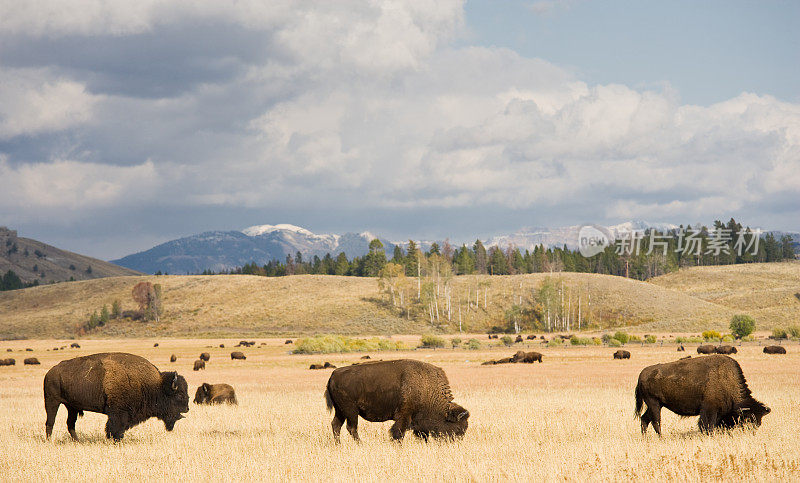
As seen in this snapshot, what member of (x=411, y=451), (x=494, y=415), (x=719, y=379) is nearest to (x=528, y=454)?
(x=411, y=451)

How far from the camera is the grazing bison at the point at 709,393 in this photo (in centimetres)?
1467

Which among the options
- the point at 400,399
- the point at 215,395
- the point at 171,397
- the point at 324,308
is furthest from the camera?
the point at 324,308

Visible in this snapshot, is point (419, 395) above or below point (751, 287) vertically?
below

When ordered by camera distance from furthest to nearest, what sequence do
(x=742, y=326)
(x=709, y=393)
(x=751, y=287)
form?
1. (x=751, y=287)
2. (x=742, y=326)
3. (x=709, y=393)

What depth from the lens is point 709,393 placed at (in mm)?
14625

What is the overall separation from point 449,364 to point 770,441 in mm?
40516

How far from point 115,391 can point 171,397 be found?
142cm

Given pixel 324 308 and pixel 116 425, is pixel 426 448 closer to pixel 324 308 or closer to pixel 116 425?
pixel 116 425

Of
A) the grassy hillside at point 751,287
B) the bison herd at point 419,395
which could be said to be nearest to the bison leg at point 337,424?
the bison herd at point 419,395

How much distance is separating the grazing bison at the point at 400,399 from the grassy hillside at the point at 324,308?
11109cm

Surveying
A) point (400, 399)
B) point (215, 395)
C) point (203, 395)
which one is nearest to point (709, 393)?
point (400, 399)

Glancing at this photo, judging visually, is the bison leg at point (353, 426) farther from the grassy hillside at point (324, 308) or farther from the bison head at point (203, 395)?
the grassy hillside at point (324, 308)

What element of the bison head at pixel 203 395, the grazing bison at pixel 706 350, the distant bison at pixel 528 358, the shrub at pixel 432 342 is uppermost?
the bison head at pixel 203 395

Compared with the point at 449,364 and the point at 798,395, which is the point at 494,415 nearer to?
the point at 798,395
